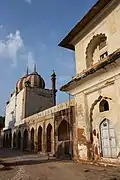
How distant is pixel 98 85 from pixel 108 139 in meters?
2.69

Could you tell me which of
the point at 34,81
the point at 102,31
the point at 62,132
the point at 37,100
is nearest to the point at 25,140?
the point at 37,100

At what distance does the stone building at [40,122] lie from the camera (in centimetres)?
1566

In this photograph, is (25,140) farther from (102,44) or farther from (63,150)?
(102,44)

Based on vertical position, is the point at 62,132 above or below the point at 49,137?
above

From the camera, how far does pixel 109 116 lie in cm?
943

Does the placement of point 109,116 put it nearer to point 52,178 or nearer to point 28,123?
point 52,178

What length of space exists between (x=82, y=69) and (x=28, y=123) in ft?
46.8

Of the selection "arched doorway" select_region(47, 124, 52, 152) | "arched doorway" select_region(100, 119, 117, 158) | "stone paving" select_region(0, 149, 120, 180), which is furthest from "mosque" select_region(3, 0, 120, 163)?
"arched doorway" select_region(47, 124, 52, 152)

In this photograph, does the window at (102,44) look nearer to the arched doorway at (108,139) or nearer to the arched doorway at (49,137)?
the arched doorway at (108,139)

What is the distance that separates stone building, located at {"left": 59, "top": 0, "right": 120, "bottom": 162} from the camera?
9.19m

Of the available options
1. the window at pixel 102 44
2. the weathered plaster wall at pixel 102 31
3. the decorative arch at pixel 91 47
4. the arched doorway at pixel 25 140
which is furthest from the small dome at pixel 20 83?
the window at pixel 102 44

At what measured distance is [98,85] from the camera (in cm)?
1016

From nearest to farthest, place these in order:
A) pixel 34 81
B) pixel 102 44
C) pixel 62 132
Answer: pixel 102 44
pixel 62 132
pixel 34 81

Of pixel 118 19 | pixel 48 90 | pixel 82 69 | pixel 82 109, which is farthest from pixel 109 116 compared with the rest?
pixel 48 90
